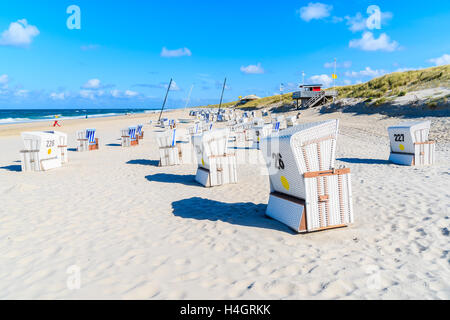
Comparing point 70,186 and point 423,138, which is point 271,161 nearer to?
point 70,186

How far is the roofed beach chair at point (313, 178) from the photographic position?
3686mm

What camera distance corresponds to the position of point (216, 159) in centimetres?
668

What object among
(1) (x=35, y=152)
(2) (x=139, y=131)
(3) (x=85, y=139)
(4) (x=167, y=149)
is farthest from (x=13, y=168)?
(2) (x=139, y=131)

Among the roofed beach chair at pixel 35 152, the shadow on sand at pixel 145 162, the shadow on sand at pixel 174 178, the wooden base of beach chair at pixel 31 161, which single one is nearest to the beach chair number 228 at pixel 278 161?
the shadow on sand at pixel 174 178

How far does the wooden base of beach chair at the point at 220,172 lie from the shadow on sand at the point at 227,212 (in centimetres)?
93

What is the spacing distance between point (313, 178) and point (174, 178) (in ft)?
15.2

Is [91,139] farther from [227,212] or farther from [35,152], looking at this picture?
[227,212]

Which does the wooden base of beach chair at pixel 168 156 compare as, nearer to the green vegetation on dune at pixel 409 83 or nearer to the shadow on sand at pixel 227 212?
the shadow on sand at pixel 227 212

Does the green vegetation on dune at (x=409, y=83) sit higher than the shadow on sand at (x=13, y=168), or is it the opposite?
the green vegetation on dune at (x=409, y=83)

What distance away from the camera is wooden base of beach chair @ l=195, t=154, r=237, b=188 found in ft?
21.9
